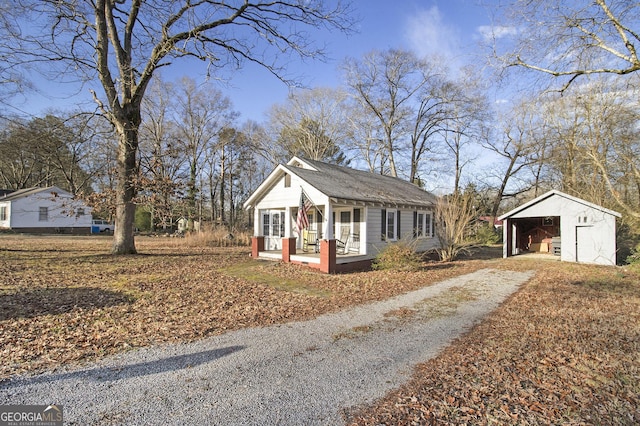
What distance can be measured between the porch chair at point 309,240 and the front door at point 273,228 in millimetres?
1675

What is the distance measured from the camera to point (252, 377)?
3.93 meters

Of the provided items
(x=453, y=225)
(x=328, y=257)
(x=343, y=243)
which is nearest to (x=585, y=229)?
(x=453, y=225)

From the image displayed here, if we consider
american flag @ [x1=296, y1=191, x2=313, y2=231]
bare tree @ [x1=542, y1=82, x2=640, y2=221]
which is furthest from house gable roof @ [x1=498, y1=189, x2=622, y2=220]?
american flag @ [x1=296, y1=191, x2=313, y2=231]

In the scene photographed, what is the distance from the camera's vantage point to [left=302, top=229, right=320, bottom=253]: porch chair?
15.7m

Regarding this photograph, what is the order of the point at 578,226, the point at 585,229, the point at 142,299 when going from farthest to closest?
the point at 578,226 < the point at 585,229 < the point at 142,299

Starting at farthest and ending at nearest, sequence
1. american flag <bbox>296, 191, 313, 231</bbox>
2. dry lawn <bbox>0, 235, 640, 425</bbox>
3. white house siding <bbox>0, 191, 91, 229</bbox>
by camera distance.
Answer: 1. white house siding <bbox>0, 191, 91, 229</bbox>
2. american flag <bbox>296, 191, 313, 231</bbox>
3. dry lawn <bbox>0, 235, 640, 425</bbox>

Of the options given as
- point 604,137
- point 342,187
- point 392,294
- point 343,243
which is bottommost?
point 392,294

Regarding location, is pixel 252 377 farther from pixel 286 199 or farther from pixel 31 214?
pixel 31 214

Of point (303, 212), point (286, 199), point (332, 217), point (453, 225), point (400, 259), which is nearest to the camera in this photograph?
point (400, 259)

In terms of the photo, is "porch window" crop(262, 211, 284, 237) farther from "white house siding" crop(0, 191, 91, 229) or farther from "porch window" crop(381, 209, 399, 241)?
Result: "white house siding" crop(0, 191, 91, 229)

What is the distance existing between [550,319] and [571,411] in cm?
369

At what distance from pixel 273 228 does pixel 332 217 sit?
528 cm

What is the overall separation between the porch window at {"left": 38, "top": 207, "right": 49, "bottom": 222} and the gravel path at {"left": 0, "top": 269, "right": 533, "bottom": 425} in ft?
127

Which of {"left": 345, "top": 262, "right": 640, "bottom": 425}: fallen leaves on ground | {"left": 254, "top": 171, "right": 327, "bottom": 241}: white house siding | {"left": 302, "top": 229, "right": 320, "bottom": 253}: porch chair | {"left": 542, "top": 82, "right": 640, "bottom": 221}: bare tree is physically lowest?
{"left": 345, "top": 262, "right": 640, "bottom": 425}: fallen leaves on ground
